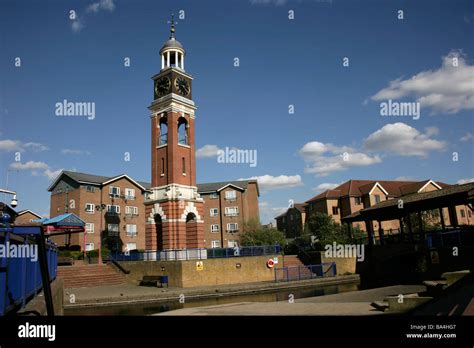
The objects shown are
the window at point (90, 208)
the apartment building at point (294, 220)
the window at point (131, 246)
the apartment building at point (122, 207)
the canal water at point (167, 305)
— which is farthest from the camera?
the apartment building at point (294, 220)

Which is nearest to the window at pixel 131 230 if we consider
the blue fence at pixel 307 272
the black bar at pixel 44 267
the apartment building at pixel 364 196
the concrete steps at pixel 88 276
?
the concrete steps at pixel 88 276

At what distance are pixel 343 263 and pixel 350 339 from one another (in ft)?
94.6

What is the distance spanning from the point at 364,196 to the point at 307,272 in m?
33.0

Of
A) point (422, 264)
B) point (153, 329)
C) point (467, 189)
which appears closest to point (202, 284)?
point (422, 264)

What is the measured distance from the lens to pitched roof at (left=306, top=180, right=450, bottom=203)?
192ft

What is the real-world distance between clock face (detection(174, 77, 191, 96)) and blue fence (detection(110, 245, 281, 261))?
14.7 meters

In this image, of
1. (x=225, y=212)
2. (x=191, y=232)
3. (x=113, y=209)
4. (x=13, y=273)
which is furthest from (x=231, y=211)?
(x=13, y=273)

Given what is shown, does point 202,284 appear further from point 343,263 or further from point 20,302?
point 20,302

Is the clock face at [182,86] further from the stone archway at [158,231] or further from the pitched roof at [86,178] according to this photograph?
Result: the pitched roof at [86,178]

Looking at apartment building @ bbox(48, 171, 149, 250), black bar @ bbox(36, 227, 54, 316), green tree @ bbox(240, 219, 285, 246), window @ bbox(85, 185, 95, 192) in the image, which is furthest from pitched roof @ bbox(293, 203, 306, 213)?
black bar @ bbox(36, 227, 54, 316)

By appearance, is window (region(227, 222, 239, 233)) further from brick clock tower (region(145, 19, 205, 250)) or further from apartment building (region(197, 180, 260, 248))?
brick clock tower (region(145, 19, 205, 250))

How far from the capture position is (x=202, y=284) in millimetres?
26141

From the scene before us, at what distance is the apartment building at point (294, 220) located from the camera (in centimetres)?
7138

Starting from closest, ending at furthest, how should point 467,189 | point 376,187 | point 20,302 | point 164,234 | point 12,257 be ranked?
point 12,257, point 20,302, point 467,189, point 164,234, point 376,187
